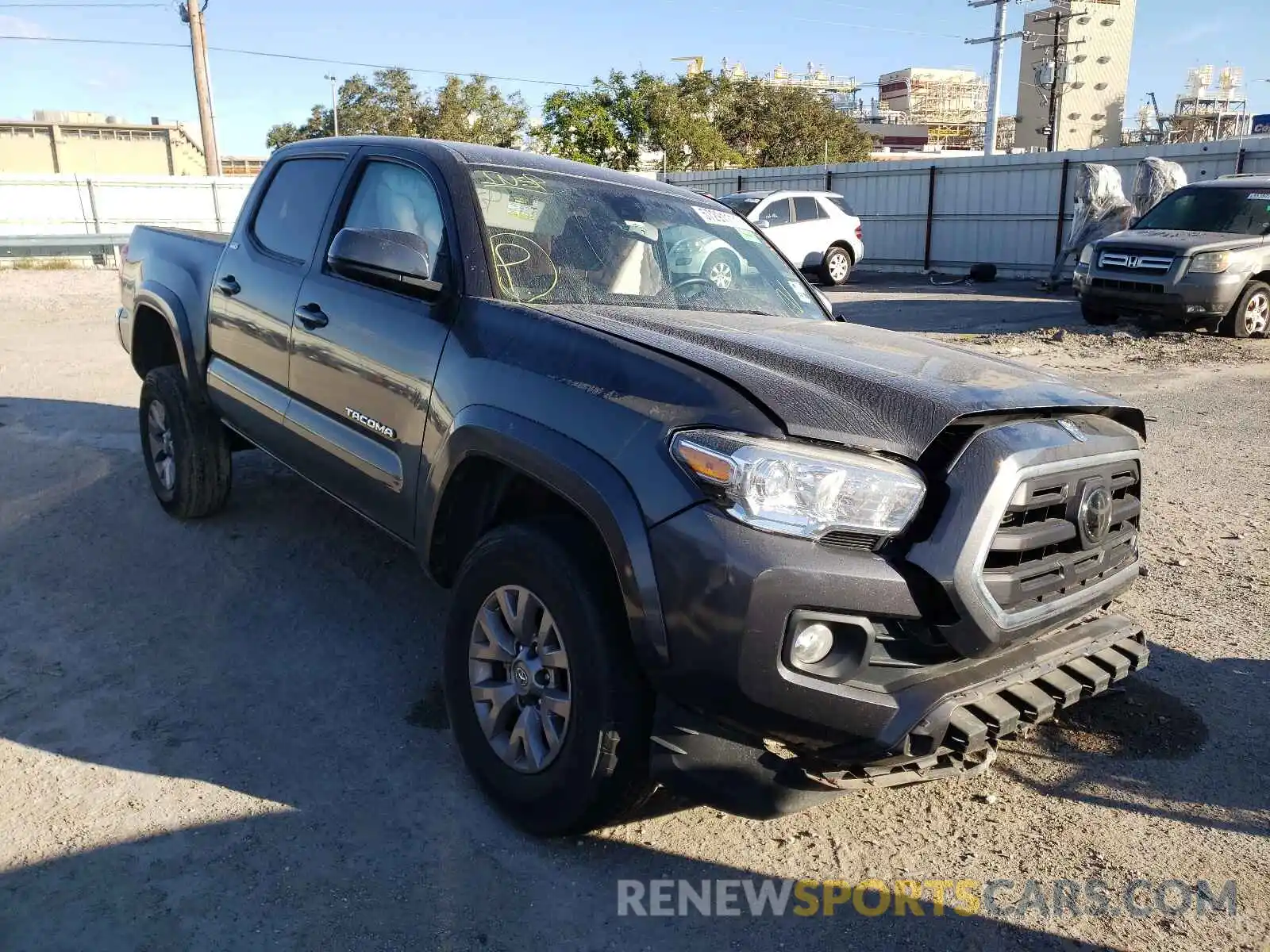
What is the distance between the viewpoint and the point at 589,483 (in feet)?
8.17

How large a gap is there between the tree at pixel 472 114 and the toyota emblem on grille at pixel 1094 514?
51.1 m

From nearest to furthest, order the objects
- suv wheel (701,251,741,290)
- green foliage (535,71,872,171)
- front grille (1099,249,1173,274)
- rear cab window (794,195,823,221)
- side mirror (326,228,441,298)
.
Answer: side mirror (326,228,441,298)
suv wheel (701,251,741,290)
front grille (1099,249,1173,274)
rear cab window (794,195,823,221)
green foliage (535,71,872,171)

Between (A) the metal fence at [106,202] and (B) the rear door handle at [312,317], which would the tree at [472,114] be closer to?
(A) the metal fence at [106,202]

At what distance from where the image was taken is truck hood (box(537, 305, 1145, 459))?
2.42 meters

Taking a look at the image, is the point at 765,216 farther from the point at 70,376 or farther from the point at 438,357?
the point at 438,357

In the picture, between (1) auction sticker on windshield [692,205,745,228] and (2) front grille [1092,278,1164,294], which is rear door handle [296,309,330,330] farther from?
(2) front grille [1092,278,1164,294]

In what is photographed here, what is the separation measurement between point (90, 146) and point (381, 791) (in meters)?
80.7

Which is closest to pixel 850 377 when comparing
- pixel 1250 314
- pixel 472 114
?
pixel 1250 314

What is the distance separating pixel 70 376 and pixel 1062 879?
9.13 metres

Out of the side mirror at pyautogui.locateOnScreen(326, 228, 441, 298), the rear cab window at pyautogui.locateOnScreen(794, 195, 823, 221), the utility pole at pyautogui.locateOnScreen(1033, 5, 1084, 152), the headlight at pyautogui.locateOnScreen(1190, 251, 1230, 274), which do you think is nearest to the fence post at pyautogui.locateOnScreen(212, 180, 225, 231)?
the rear cab window at pyautogui.locateOnScreen(794, 195, 823, 221)

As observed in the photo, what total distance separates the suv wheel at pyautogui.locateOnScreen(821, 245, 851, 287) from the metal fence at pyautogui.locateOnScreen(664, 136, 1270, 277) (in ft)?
14.5

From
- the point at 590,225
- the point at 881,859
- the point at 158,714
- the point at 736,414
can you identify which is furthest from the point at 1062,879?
the point at 158,714

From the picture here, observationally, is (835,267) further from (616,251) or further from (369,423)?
(369,423)

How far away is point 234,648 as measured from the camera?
403cm
